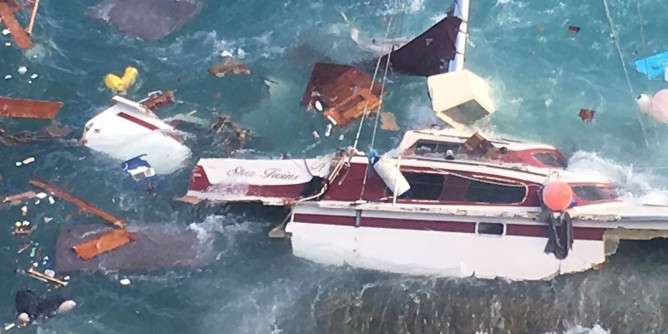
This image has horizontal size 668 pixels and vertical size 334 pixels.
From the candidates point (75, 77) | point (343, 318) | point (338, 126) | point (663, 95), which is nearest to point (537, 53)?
point (663, 95)

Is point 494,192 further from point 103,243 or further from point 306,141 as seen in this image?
point 103,243

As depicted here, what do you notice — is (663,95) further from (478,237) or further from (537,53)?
(478,237)

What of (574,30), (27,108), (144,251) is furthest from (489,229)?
(27,108)

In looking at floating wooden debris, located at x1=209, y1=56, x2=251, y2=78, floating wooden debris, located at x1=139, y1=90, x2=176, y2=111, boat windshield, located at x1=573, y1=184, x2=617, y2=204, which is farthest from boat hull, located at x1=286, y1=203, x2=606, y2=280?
floating wooden debris, located at x1=209, y1=56, x2=251, y2=78

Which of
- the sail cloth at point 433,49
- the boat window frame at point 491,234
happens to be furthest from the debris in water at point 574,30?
the boat window frame at point 491,234

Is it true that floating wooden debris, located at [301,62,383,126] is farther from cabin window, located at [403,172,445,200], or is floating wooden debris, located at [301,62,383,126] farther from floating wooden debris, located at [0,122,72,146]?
floating wooden debris, located at [0,122,72,146]

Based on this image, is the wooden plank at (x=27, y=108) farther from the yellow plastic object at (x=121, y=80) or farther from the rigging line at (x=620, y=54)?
the rigging line at (x=620, y=54)
